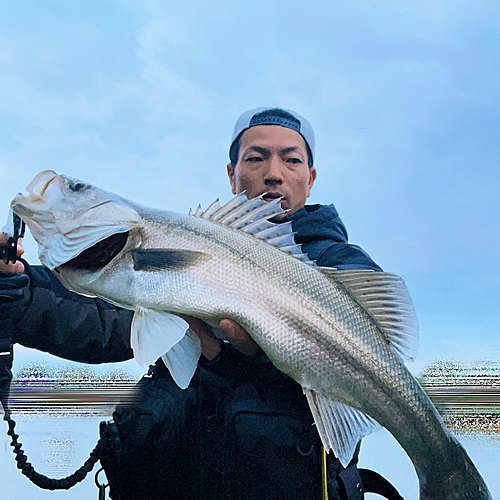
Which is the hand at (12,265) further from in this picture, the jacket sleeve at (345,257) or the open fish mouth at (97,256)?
the jacket sleeve at (345,257)

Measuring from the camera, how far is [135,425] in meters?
1.55

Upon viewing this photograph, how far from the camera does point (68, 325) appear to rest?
6.14ft

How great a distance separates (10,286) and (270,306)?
928 millimetres

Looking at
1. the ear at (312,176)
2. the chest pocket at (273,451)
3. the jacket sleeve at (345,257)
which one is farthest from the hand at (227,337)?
the ear at (312,176)

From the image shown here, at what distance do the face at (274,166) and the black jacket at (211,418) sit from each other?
0.16 m

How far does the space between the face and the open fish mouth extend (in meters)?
0.95

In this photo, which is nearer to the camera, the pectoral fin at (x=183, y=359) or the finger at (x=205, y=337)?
the pectoral fin at (x=183, y=359)

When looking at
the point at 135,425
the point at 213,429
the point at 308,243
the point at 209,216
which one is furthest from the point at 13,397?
the point at 308,243

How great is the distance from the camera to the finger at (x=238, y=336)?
1112mm

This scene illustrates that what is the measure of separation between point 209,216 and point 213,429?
0.81 metres

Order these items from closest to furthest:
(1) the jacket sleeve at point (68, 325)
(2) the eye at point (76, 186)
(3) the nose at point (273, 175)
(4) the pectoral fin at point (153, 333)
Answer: (4) the pectoral fin at point (153, 333) → (2) the eye at point (76, 186) → (1) the jacket sleeve at point (68, 325) → (3) the nose at point (273, 175)

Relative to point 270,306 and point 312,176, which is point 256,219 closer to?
point 270,306

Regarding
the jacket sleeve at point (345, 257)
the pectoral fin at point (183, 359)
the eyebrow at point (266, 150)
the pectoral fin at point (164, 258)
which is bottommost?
the pectoral fin at point (183, 359)

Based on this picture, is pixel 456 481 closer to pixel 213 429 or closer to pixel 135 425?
pixel 213 429
